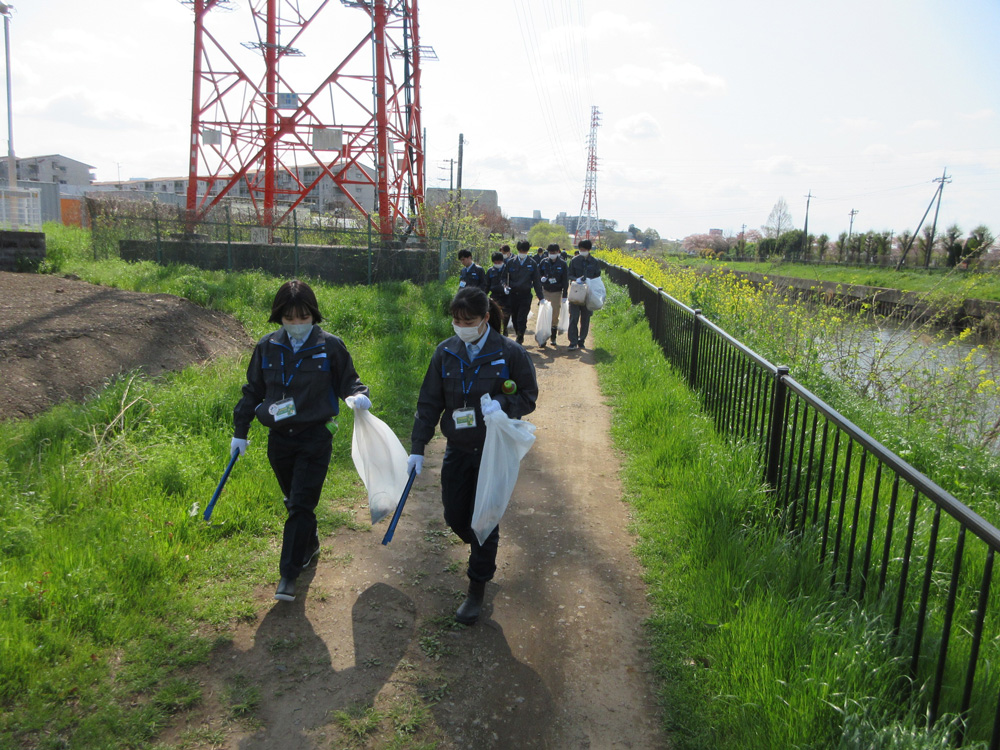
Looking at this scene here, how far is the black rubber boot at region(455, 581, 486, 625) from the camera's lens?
332cm

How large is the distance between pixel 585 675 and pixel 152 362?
599 centimetres

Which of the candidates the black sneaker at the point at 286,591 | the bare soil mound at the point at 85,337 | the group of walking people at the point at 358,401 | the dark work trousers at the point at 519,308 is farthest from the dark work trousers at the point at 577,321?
the black sneaker at the point at 286,591

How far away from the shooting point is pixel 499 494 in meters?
3.28

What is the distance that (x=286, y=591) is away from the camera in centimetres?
342

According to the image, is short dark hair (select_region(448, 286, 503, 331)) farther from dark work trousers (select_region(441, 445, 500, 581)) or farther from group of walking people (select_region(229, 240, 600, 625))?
dark work trousers (select_region(441, 445, 500, 581))

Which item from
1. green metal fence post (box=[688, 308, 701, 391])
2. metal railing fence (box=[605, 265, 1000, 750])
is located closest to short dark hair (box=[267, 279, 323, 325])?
metal railing fence (box=[605, 265, 1000, 750])

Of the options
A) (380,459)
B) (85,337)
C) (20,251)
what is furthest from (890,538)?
(20,251)

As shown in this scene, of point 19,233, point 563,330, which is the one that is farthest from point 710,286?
point 19,233

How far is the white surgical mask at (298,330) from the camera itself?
11.5ft

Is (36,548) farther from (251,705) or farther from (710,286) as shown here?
(710,286)

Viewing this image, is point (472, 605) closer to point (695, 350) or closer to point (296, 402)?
point (296, 402)

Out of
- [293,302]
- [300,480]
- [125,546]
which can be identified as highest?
[293,302]

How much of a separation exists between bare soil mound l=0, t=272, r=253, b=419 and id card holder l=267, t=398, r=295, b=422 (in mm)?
3153

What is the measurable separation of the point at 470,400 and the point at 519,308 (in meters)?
7.33
